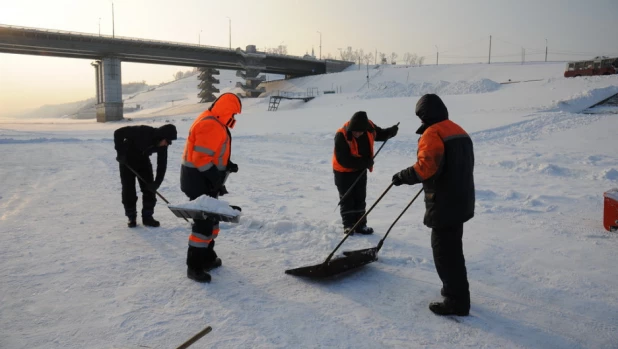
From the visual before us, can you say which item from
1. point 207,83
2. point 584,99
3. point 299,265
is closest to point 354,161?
point 299,265

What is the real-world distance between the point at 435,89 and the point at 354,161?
117 ft

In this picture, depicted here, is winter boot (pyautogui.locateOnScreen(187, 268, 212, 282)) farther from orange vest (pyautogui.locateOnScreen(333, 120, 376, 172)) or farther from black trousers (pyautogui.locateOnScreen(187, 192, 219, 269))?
orange vest (pyautogui.locateOnScreen(333, 120, 376, 172))

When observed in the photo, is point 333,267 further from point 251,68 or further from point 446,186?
point 251,68

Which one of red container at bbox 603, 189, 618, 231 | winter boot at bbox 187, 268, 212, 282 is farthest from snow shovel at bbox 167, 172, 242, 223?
red container at bbox 603, 189, 618, 231

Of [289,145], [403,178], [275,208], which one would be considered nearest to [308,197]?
[275,208]

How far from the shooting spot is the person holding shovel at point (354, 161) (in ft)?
17.7

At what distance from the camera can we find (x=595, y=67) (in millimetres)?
33906

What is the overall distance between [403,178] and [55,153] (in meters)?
14.5

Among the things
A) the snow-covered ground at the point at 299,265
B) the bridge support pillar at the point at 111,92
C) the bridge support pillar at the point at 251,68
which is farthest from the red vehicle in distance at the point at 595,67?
the bridge support pillar at the point at 111,92

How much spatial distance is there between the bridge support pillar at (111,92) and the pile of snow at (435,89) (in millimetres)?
24686

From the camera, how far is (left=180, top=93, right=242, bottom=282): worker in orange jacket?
4078mm

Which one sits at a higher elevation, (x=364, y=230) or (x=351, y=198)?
(x=351, y=198)

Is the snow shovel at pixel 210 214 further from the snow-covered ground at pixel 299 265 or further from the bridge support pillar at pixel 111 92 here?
the bridge support pillar at pixel 111 92

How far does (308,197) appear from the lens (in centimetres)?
787
